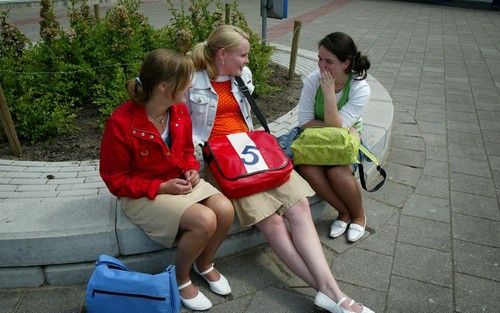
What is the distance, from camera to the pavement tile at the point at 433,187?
354 cm

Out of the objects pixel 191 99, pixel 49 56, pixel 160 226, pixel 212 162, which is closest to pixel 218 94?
pixel 191 99

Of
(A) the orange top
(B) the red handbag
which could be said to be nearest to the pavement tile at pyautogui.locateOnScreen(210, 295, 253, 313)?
(B) the red handbag

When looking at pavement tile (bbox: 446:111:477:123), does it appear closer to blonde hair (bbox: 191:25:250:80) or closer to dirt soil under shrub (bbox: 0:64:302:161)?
dirt soil under shrub (bbox: 0:64:302:161)

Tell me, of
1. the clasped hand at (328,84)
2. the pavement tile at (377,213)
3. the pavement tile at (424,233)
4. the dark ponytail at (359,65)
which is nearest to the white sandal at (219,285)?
the pavement tile at (377,213)

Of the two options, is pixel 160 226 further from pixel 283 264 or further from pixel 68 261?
pixel 283 264

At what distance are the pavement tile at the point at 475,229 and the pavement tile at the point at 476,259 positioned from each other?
7 centimetres

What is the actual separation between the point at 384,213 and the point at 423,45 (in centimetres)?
755

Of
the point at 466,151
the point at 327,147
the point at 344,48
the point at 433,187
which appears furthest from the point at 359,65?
the point at 466,151

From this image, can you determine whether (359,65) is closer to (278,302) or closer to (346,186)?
(346,186)

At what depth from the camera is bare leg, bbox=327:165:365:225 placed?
286 cm

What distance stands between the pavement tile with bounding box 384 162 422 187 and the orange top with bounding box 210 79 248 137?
5.14 ft

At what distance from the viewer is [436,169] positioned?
3.95 m

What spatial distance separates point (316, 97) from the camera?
3164 mm

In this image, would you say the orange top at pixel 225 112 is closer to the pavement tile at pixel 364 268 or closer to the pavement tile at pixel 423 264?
the pavement tile at pixel 364 268
